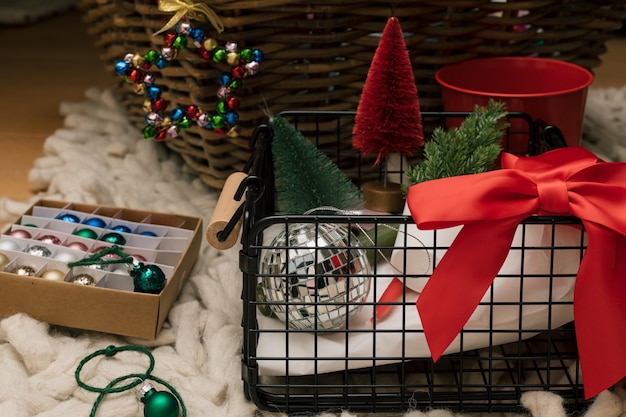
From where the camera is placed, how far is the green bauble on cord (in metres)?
0.64

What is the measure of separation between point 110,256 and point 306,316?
0.24 meters

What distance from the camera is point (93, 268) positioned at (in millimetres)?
784

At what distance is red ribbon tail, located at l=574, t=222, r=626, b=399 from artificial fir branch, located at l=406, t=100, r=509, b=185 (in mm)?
131

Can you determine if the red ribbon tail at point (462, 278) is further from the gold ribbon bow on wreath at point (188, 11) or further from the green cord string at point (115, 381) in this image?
the gold ribbon bow on wreath at point (188, 11)

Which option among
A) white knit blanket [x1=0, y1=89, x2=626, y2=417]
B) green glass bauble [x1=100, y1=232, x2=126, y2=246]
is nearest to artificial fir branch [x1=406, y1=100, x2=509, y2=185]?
white knit blanket [x1=0, y1=89, x2=626, y2=417]

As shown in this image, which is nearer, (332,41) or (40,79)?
(332,41)

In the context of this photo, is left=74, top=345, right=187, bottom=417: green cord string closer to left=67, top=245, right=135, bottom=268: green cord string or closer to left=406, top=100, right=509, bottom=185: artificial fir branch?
left=67, top=245, right=135, bottom=268: green cord string

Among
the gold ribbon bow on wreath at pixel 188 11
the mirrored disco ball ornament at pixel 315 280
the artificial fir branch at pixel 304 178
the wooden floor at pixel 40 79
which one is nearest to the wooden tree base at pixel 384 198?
the artificial fir branch at pixel 304 178

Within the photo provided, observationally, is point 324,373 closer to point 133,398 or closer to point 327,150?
point 133,398

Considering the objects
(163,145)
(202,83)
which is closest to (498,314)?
(202,83)

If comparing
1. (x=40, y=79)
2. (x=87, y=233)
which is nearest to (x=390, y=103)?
(x=87, y=233)

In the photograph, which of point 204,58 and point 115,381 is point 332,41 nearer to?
point 204,58

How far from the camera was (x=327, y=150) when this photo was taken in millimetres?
979

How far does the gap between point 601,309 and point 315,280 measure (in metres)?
0.21
